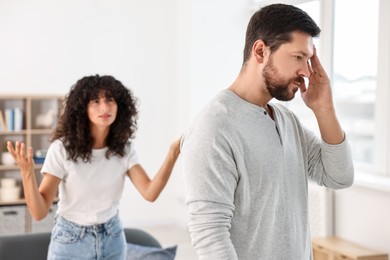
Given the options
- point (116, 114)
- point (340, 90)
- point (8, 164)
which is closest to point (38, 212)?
point (116, 114)

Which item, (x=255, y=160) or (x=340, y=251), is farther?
(x=340, y=251)

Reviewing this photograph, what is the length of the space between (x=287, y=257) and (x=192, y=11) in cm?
451

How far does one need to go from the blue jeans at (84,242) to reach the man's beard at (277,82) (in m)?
1.16

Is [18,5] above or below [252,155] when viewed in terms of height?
above

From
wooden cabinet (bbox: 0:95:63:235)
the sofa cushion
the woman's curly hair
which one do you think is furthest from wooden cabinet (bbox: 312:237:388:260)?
wooden cabinet (bbox: 0:95:63:235)

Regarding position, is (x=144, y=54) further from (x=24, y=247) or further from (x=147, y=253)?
(x=24, y=247)

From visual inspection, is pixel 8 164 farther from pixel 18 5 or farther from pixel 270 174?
pixel 270 174

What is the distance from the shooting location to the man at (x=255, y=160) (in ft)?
4.62

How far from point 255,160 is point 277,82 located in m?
0.20

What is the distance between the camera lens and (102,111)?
254 centimetres

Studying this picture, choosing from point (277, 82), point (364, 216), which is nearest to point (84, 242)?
point (277, 82)

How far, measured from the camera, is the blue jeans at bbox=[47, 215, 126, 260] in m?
2.32

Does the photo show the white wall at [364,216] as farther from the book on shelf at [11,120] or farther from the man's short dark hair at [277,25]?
the book on shelf at [11,120]

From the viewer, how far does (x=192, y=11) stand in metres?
5.75
